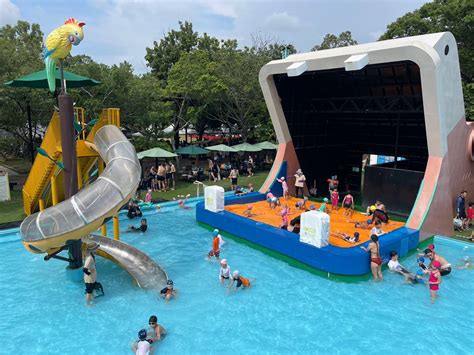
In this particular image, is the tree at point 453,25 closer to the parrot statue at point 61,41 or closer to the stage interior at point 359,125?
the stage interior at point 359,125

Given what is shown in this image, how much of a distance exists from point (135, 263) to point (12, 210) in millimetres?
9750

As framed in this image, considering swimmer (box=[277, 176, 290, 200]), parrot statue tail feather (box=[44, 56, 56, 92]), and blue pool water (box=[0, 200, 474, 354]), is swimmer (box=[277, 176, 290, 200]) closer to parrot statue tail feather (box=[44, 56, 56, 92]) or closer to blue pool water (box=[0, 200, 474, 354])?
blue pool water (box=[0, 200, 474, 354])

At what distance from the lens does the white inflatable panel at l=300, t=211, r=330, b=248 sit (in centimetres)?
1191

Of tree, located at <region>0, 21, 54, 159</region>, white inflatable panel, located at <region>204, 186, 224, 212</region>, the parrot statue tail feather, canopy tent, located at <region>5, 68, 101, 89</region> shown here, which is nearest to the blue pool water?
white inflatable panel, located at <region>204, 186, 224, 212</region>

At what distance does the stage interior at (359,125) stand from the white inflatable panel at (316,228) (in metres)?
7.33

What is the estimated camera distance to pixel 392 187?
706 inches

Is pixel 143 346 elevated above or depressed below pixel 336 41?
below

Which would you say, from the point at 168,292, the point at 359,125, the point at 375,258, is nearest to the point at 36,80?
the point at 168,292

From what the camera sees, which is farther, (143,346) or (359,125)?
(359,125)

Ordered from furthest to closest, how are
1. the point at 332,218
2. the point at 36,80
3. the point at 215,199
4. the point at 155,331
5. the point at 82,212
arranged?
1. the point at 215,199
2. the point at 332,218
3. the point at 36,80
4. the point at 82,212
5. the point at 155,331

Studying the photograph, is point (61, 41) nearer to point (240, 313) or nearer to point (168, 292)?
point (168, 292)

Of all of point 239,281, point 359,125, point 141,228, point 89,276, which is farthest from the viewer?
point 359,125

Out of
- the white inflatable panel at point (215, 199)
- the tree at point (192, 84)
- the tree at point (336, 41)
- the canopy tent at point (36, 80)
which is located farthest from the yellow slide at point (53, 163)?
the tree at point (336, 41)

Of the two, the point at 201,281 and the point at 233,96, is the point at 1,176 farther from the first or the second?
the point at 233,96
